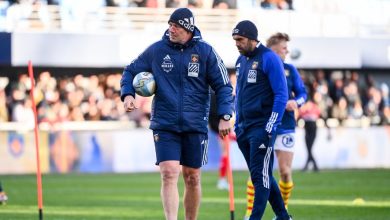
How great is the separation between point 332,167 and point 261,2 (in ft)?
28.2

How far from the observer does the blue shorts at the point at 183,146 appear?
11797mm

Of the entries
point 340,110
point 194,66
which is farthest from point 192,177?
point 340,110

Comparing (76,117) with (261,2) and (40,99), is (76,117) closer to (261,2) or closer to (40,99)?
(40,99)

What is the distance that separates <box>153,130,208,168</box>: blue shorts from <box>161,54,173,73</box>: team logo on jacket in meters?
0.64

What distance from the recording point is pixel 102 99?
3541 centimetres

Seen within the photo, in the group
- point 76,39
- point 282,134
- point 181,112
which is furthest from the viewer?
Result: point 76,39

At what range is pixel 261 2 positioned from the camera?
1588 inches

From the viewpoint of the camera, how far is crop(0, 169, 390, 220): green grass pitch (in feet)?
54.2

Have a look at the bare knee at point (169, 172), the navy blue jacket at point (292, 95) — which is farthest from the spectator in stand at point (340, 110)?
the bare knee at point (169, 172)

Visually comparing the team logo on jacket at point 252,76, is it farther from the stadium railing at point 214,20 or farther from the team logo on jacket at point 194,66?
the stadium railing at point 214,20

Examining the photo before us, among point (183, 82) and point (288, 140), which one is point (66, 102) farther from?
point (183, 82)

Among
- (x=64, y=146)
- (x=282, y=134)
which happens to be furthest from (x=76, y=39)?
(x=282, y=134)

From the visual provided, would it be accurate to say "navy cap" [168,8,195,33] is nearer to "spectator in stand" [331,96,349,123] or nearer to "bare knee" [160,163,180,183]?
"bare knee" [160,163,180,183]

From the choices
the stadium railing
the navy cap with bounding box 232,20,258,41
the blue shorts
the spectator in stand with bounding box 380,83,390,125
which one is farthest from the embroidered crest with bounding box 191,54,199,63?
the spectator in stand with bounding box 380,83,390,125
